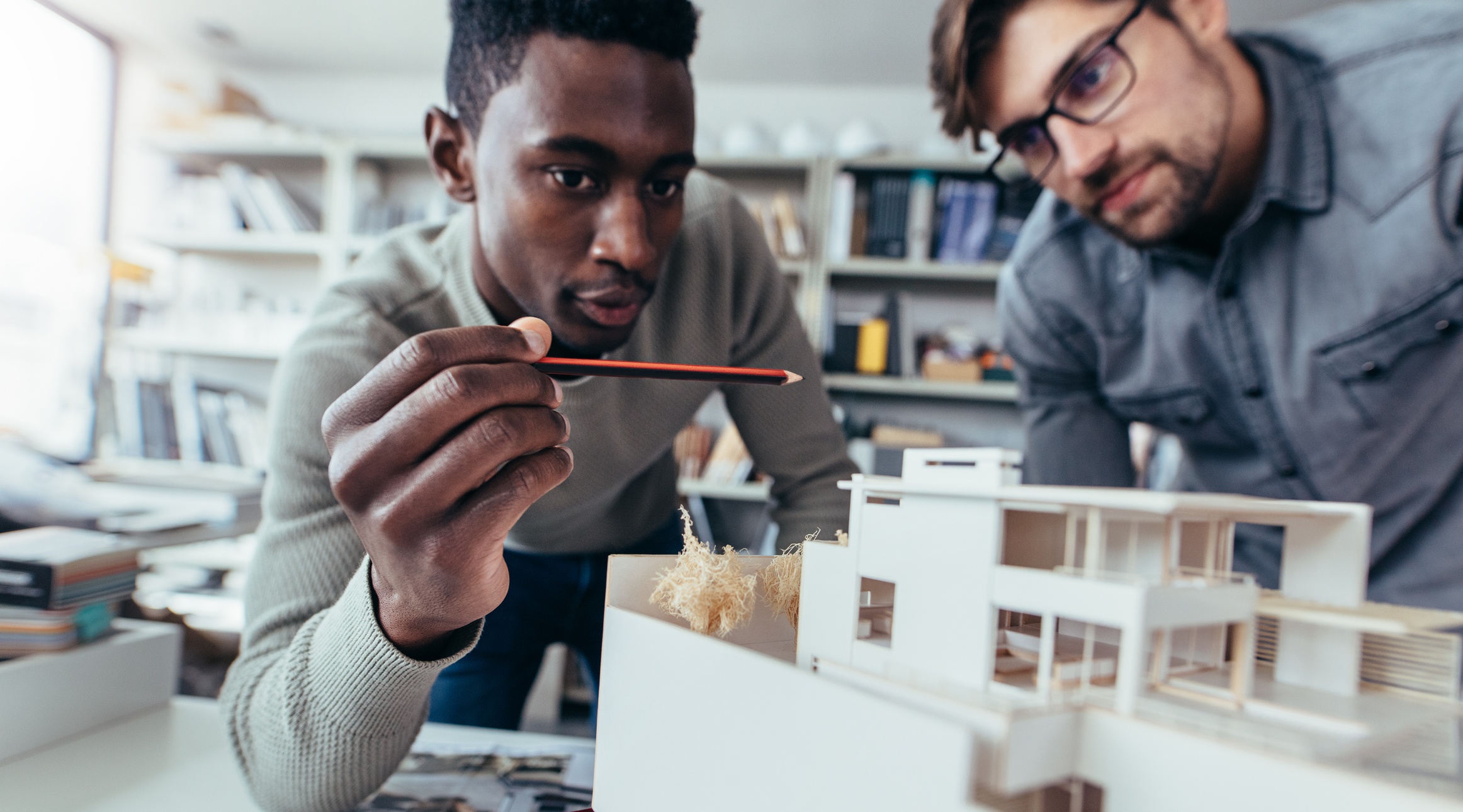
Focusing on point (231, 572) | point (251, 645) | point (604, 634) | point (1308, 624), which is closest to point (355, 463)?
point (604, 634)

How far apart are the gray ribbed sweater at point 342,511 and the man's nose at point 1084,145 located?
438 mm

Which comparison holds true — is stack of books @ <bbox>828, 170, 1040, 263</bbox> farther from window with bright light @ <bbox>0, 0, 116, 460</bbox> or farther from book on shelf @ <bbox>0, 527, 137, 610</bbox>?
window with bright light @ <bbox>0, 0, 116, 460</bbox>

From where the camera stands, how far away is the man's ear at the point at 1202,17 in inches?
43.0

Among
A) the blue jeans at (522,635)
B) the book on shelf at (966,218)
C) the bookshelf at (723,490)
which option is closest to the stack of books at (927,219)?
the book on shelf at (966,218)

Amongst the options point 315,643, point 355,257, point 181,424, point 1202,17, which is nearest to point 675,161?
point 315,643

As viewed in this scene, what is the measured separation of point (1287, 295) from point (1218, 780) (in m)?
1.00

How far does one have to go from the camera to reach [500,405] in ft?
Result: 1.66

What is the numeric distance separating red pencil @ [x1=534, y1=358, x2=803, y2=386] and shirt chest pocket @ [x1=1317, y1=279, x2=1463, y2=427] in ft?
3.25

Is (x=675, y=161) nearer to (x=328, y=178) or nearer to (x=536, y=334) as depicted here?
(x=536, y=334)

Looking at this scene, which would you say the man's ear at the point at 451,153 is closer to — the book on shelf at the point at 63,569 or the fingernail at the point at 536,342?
the fingernail at the point at 536,342

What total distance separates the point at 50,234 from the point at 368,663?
113 inches

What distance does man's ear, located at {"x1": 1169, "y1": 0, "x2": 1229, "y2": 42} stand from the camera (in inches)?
43.0

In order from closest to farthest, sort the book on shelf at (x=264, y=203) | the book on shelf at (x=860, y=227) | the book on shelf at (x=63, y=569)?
the book on shelf at (x=63, y=569) → the book on shelf at (x=860, y=227) → the book on shelf at (x=264, y=203)

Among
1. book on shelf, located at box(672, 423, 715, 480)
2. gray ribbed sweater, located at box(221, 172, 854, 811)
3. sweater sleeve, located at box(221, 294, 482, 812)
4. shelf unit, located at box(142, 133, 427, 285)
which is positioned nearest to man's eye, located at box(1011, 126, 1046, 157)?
gray ribbed sweater, located at box(221, 172, 854, 811)
